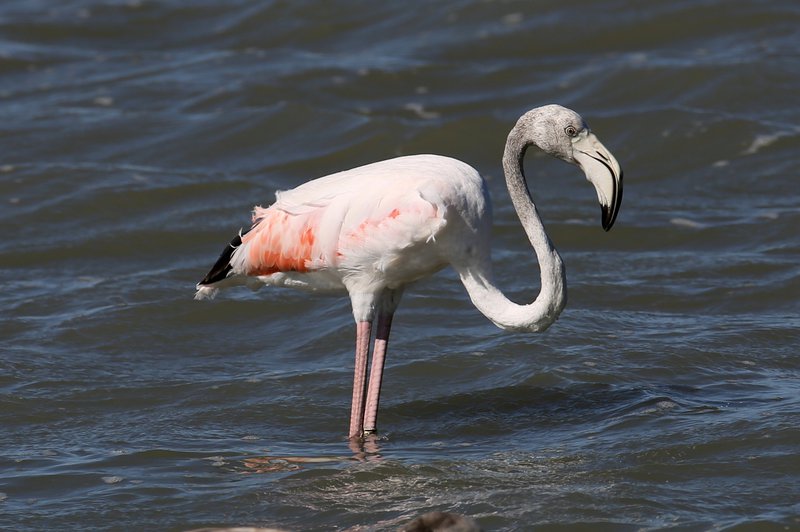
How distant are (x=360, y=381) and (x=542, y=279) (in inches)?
53.8

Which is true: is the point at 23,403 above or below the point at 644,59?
below

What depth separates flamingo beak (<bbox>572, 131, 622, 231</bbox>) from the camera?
7348 mm

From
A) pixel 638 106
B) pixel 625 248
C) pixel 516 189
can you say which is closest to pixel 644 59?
pixel 638 106

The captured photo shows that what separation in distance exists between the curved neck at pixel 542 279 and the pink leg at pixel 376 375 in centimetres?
71

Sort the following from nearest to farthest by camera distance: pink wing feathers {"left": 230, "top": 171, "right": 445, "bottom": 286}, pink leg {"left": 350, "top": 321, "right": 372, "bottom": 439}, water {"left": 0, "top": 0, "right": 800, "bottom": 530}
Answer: water {"left": 0, "top": 0, "right": 800, "bottom": 530} < pink wing feathers {"left": 230, "top": 171, "right": 445, "bottom": 286} < pink leg {"left": 350, "top": 321, "right": 372, "bottom": 439}

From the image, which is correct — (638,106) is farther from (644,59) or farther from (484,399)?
(484,399)

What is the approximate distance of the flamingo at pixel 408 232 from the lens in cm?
744

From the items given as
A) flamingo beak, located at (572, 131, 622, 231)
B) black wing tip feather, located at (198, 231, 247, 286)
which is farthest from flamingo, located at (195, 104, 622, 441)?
black wing tip feather, located at (198, 231, 247, 286)

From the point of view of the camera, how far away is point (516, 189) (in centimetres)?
773

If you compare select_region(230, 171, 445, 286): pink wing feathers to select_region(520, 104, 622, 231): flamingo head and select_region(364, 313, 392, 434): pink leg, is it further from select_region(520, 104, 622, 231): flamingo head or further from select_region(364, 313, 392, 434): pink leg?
select_region(520, 104, 622, 231): flamingo head

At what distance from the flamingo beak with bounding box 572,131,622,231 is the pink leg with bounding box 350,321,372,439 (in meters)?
1.58

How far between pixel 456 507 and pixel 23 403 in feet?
11.3

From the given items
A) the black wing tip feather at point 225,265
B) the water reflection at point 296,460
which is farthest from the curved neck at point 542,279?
the black wing tip feather at point 225,265

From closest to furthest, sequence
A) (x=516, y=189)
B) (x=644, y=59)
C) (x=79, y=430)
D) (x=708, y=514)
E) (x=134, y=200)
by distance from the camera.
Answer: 1. (x=708, y=514)
2. (x=516, y=189)
3. (x=79, y=430)
4. (x=134, y=200)
5. (x=644, y=59)
